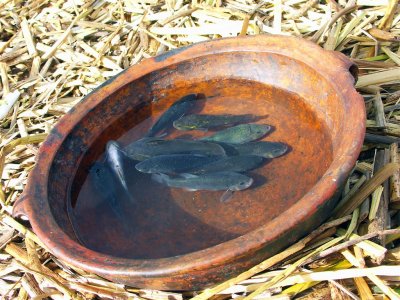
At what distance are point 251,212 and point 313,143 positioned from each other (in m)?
0.63

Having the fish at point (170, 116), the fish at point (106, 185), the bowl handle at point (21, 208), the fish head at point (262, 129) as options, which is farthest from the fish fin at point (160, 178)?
the bowl handle at point (21, 208)

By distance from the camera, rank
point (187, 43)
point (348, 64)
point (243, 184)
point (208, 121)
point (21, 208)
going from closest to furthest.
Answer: point (21, 208), point (348, 64), point (243, 184), point (208, 121), point (187, 43)

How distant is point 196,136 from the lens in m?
3.73

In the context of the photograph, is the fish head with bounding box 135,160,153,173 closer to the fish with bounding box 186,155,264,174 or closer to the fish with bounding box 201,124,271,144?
the fish with bounding box 186,155,264,174

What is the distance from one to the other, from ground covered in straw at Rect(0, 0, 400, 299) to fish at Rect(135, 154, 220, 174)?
0.79 meters

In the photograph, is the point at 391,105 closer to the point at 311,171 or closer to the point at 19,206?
the point at 311,171

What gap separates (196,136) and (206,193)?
557 mm

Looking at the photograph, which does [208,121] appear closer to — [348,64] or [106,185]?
[106,185]

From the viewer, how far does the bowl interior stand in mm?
3102

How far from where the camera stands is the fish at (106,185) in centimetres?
333

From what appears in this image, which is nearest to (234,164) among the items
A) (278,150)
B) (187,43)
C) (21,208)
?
(278,150)

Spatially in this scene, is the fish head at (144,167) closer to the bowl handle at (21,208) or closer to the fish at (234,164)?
the fish at (234,164)

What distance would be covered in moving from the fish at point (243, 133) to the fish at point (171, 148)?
3.9 inches

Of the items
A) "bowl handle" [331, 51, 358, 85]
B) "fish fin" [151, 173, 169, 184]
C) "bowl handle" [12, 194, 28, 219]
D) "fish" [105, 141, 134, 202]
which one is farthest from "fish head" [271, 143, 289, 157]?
"bowl handle" [12, 194, 28, 219]
